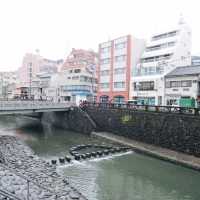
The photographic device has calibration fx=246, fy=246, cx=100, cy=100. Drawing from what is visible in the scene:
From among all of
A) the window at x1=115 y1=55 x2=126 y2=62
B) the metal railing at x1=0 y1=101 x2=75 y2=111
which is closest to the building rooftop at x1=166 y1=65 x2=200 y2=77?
the window at x1=115 y1=55 x2=126 y2=62

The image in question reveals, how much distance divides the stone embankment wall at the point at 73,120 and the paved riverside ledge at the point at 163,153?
751cm

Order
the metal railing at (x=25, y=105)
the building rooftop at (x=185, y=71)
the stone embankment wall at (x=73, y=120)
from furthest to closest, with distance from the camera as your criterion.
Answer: the stone embankment wall at (x=73, y=120) < the building rooftop at (x=185, y=71) < the metal railing at (x=25, y=105)

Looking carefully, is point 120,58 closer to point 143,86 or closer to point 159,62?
point 143,86

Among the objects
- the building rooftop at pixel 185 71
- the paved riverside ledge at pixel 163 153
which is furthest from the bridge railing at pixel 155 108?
the building rooftop at pixel 185 71

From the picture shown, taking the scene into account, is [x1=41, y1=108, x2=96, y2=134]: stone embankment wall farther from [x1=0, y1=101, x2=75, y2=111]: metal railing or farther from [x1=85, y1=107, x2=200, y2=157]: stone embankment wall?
[x1=0, y1=101, x2=75, y2=111]: metal railing

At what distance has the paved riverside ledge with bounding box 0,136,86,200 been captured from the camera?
448 inches

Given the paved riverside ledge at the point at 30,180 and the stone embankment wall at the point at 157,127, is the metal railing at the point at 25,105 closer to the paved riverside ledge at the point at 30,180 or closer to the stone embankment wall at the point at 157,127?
the stone embankment wall at the point at 157,127

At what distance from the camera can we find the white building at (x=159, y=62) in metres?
42.2

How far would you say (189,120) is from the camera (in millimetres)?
23375

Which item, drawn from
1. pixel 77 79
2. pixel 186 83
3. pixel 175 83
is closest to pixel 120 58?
pixel 175 83

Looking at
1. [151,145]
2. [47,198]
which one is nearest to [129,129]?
[151,145]

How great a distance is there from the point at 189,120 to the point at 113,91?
94.3 feet

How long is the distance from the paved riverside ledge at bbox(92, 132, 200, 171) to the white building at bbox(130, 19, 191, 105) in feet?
51.7

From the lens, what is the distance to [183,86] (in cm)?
3778
